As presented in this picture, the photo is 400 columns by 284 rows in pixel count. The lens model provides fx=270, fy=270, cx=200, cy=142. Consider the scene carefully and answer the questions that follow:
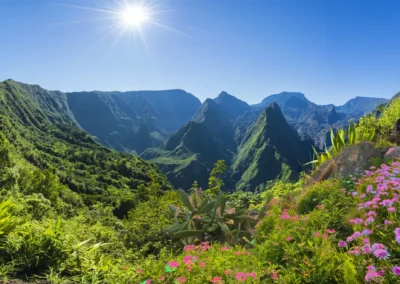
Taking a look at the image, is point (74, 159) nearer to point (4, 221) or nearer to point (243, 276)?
point (4, 221)

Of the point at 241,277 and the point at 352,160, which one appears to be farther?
the point at 352,160

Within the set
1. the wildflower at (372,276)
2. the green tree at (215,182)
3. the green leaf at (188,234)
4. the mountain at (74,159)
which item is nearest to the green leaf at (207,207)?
the green leaf at (188,234)

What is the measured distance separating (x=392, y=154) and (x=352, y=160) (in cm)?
95

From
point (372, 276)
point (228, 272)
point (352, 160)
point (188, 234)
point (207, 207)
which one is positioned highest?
point (352, 160)

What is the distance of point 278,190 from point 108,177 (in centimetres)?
10612

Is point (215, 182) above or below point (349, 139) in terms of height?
below

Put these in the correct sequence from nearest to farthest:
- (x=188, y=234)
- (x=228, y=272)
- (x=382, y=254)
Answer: (x=382, y=254) → (x=228, y=272) → (x=188, y=234)

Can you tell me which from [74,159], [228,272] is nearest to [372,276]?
[228,272]

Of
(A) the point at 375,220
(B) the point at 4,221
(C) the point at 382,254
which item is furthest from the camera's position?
(A) the point at 375,220

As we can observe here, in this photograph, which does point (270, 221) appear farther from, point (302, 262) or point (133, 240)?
point (133, 240)

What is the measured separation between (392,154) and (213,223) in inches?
177

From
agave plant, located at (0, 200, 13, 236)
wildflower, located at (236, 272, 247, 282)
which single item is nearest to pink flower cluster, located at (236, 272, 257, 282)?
wildflower, located at (236, 272, 247, 282)

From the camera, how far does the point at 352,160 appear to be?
279 inches

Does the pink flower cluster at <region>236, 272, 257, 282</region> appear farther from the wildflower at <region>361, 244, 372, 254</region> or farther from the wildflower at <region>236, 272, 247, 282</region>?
the wildflower at <region>361, 244, 372, 254</region>
